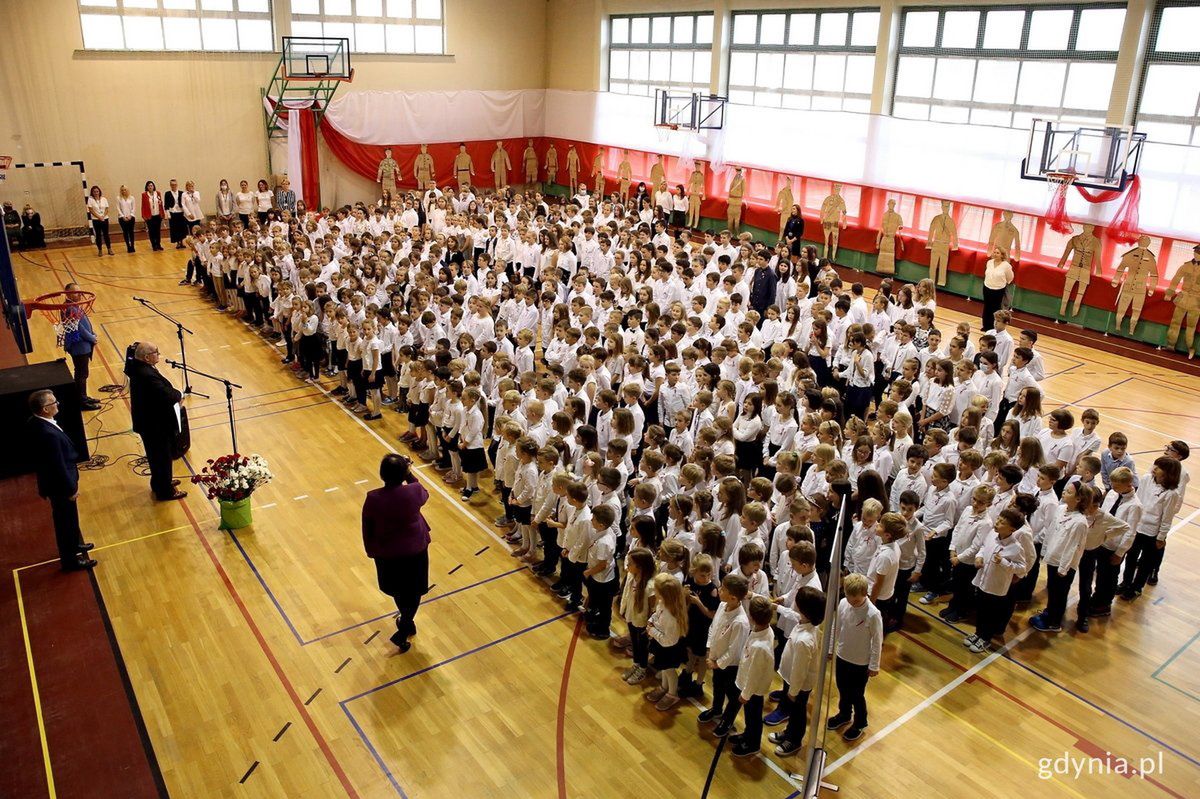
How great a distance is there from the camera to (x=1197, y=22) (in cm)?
1490

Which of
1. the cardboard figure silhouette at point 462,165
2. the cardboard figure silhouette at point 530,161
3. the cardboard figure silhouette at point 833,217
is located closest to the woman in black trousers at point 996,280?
the cardboard figure silhouette at point 833,217

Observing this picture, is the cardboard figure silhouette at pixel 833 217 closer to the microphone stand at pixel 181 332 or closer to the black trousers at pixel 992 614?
the microphone stand at pixel 181 332

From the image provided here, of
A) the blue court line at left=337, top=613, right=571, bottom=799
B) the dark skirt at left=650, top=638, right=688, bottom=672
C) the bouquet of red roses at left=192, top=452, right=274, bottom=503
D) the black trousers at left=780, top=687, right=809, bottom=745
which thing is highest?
the bouquet of red roses at left=192, top=452, right=274, bottom=503

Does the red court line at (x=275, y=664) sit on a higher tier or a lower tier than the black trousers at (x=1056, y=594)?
lower

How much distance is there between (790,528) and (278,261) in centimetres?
1187

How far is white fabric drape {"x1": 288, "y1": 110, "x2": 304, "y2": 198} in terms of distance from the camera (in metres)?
24.2

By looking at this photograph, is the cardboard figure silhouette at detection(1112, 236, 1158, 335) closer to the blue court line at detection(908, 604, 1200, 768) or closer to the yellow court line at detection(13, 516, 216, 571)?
the blue court line at detection(908, 604, 1200, 768)

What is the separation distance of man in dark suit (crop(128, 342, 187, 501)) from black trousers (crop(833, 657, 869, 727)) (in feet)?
24.3

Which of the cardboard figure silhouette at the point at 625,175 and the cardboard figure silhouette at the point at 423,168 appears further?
the cardboard figure silhouette at the point at 423,168

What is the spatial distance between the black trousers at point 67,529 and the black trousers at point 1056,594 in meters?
9.00

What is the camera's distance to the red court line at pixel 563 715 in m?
6.17

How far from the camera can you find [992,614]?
744 cm

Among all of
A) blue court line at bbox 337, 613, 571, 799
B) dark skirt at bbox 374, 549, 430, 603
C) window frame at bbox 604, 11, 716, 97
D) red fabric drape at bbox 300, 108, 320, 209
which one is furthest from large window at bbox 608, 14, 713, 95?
dark skirt at bbox 374, 549, 430, 603
